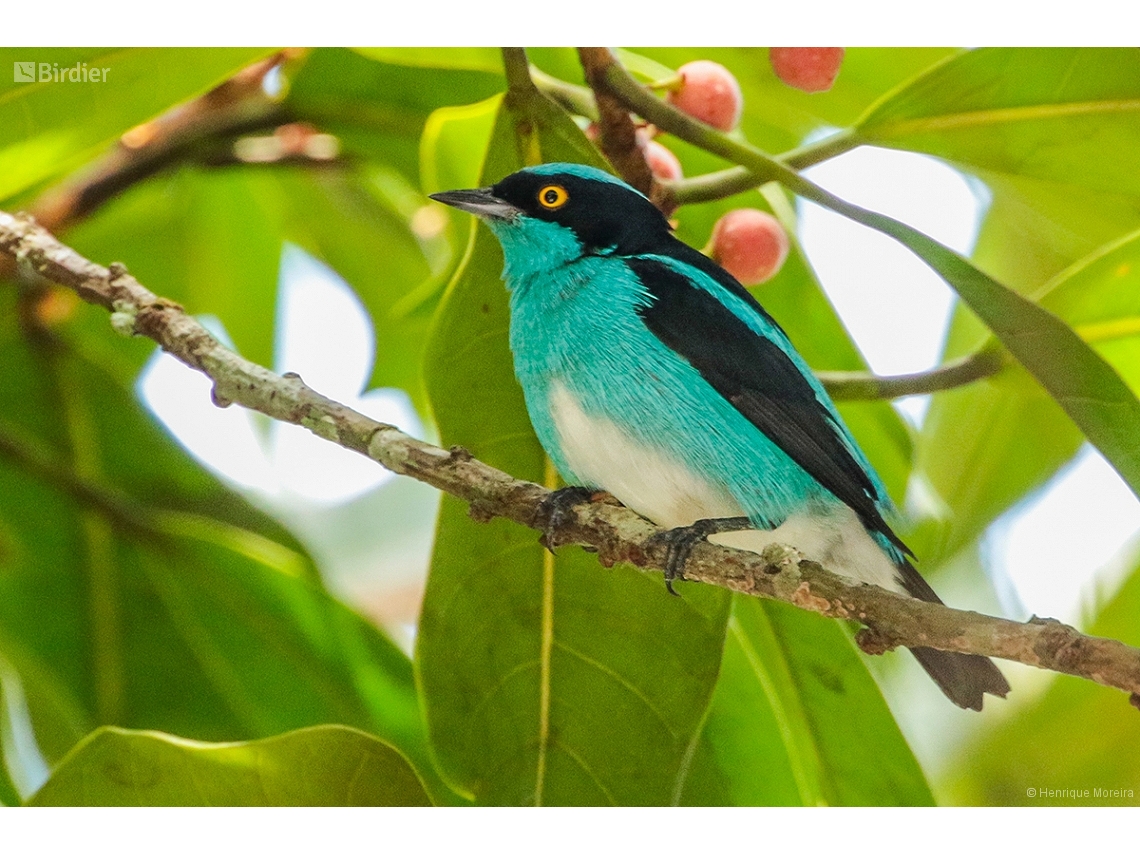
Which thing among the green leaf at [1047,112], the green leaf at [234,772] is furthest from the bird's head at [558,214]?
the green leaf at [234,772]

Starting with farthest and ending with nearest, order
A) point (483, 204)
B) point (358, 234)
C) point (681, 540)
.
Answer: point (358, 234) → point (483, 204) → point (681, 540)

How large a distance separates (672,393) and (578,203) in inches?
15.2

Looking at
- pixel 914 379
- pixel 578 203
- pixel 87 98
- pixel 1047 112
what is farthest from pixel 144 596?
pixel 1047 112

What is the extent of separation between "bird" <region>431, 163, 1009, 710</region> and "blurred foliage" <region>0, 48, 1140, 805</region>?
0.09 meters

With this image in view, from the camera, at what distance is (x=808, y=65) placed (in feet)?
7.41

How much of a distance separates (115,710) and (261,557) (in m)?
0.40

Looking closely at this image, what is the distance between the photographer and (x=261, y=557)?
2404mm

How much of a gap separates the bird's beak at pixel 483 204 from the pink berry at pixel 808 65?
0.58m

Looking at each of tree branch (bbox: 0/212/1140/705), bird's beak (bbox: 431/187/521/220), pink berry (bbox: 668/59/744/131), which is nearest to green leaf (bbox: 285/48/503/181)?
bird's beak (bbox: 431/187/521/220)

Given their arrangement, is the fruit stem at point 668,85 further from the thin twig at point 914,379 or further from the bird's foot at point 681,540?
the bird's foot at point 681,540

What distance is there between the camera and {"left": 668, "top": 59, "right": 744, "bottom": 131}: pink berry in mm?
2170

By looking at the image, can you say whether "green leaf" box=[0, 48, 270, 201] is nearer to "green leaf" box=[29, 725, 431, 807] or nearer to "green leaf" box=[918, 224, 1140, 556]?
"green leaf" box=[29, 725, 431, 807]

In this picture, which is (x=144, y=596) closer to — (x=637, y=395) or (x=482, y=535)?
(x=482, y=535)

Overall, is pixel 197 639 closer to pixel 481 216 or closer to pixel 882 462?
pixel 481 216
